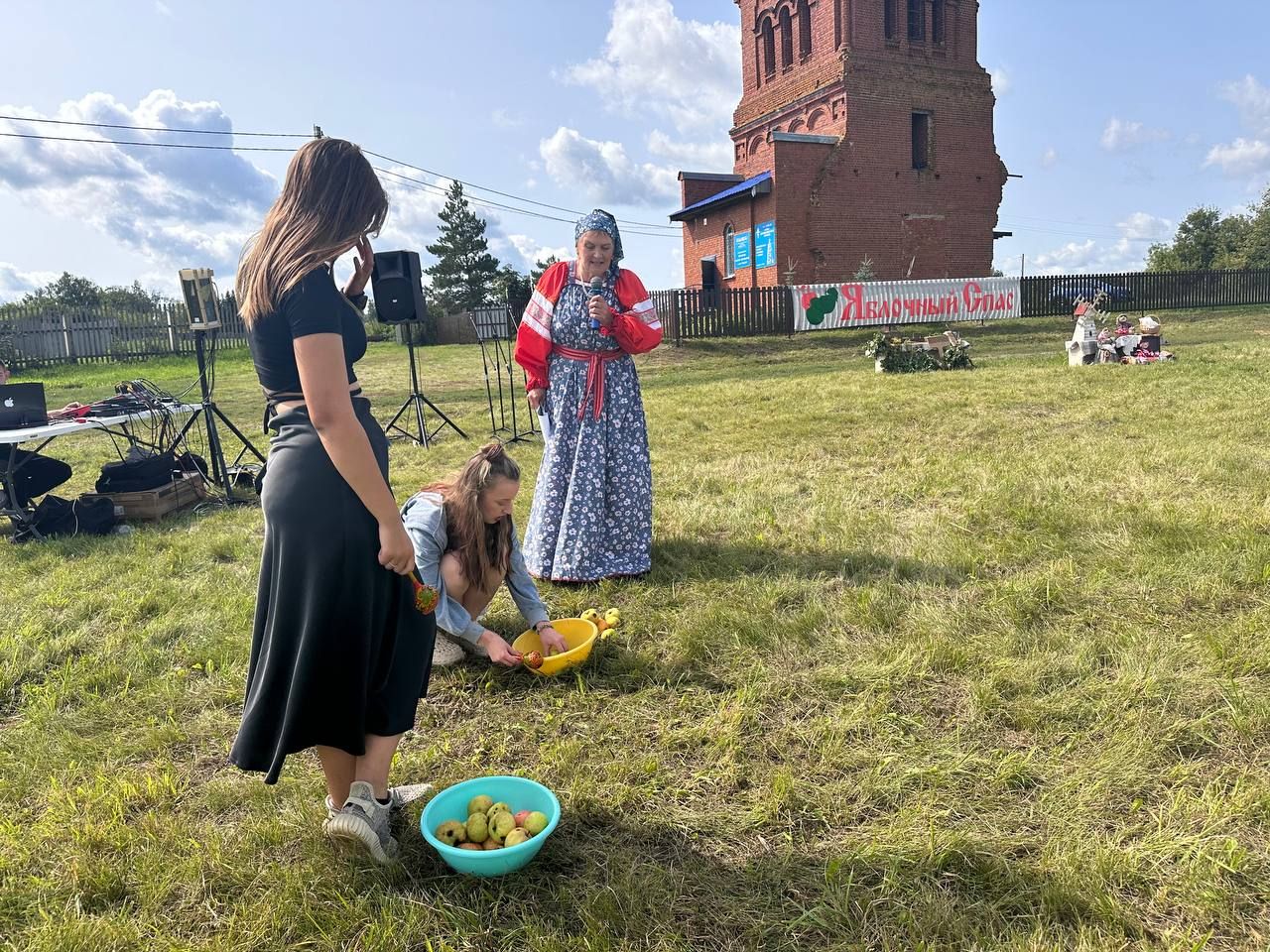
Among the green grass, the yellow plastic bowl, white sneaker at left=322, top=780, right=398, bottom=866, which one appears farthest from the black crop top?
the yellow plastic bowl

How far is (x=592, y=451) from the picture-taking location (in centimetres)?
418

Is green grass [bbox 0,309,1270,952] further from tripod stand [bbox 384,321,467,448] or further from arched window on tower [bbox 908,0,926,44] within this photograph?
arched window on tower [bbox 908,0,926,44]

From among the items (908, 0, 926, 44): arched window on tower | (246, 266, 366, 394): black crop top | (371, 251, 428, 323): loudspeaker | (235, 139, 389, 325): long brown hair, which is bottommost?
(246, 266, 366, 394): black crop top

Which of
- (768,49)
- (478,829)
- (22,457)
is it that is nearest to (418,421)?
(22,457)

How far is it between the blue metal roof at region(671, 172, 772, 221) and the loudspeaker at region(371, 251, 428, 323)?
66.2 feet

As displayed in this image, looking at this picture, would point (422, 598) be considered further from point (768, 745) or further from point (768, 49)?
point (768, 49)

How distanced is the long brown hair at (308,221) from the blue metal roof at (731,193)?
26070mm

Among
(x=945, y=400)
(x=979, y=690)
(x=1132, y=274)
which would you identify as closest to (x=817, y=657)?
(x=979, y=690)

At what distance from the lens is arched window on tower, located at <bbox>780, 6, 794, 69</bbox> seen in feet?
92.2

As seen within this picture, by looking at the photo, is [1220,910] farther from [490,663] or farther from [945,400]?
[945,400]

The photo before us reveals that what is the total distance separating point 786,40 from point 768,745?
31012mm

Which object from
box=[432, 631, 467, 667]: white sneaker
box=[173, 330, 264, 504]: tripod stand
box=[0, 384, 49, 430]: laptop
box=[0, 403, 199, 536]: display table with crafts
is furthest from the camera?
box=[173, 330, 264, 504]: tripod stand

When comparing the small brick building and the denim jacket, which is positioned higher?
the small brick building

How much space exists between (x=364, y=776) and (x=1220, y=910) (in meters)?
2.02
